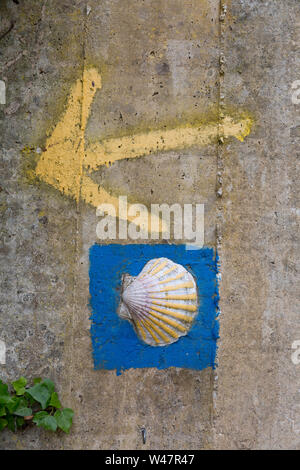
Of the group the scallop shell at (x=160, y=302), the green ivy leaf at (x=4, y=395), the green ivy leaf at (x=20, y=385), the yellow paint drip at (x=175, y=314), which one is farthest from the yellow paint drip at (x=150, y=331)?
the green ivy leaf at (x=4, y=395)

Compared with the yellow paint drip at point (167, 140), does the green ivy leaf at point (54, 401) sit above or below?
below

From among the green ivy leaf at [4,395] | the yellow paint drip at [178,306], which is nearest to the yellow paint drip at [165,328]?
the yellow paint drip at [178,306]

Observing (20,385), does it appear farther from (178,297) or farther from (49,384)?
(178,297)

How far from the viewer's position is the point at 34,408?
2.54m

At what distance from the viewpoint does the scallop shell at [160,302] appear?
8.04 ft

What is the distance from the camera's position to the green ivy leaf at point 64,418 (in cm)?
247

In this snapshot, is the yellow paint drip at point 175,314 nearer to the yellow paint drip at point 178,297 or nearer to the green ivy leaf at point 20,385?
the yellow paint drip at point 178,297

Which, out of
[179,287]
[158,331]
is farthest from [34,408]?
[179,287]

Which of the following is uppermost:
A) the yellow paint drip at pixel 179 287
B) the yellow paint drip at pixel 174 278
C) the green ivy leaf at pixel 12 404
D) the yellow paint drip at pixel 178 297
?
the yellow paint drip at pixel 174 278

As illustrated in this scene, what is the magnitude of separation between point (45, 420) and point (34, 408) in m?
0.12

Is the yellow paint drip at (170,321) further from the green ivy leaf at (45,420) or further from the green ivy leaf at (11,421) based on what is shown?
the green ivy leaf at (11,421)

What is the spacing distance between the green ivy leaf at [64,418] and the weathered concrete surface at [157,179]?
85mm

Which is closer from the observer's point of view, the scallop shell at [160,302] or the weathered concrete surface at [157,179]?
the scallop shell at [160,302]
